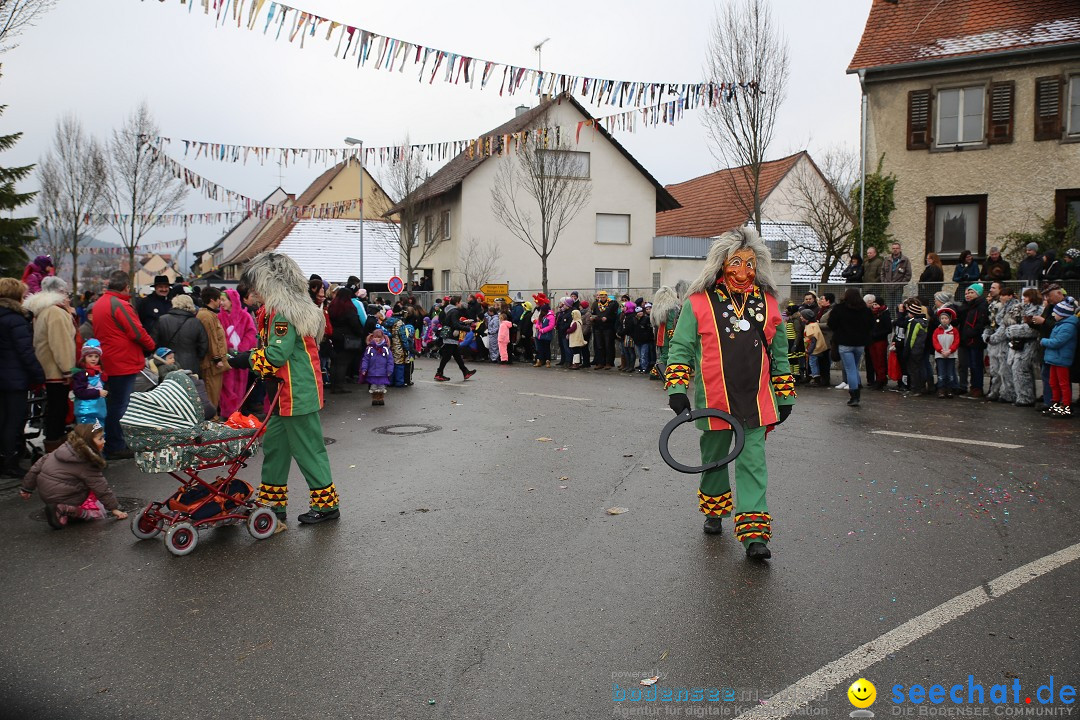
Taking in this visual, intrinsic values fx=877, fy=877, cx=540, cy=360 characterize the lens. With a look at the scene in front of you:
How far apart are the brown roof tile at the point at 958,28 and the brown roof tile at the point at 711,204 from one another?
12.4m

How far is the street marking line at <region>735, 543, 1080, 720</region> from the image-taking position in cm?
364

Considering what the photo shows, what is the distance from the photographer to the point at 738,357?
227 inches

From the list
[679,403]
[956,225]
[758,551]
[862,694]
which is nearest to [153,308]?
[679,403]

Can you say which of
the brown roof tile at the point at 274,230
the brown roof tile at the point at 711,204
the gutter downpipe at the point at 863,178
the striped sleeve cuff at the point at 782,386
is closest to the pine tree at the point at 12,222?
the striped sleeve cuff at the point at 782,386

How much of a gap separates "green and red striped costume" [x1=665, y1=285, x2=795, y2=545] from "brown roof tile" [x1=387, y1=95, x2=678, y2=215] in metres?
28.7

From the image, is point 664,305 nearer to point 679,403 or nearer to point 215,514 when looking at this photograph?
point 679,403

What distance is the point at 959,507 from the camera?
6773mm

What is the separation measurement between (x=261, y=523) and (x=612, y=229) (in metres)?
33.3

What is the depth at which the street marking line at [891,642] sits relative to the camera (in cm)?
364

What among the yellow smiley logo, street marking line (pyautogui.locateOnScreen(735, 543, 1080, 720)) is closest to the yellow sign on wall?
street marking line (pyautogui.locateOnScreen(735, 543, 1080, 720))

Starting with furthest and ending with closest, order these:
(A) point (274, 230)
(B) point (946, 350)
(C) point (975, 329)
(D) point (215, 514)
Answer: (A) point (274, 230)
(B) point (946, 350)
(C) point (975, 329)
(D) point (215, 514)

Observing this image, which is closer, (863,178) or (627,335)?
(627,335)

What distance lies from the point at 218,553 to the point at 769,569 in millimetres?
3604

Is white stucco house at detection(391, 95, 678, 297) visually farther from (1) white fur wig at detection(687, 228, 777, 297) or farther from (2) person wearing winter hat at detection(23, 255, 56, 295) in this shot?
(1) white fur wig at detection(687, 228, 777, 297)
